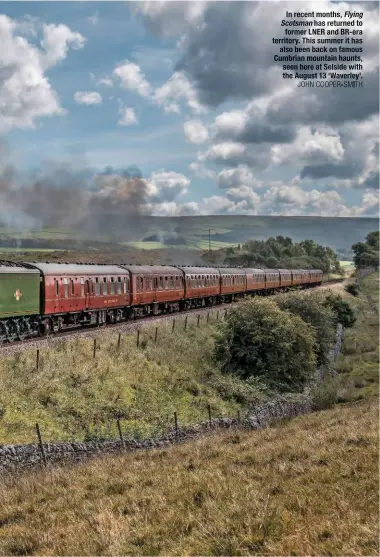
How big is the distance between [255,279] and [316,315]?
21.6 metres

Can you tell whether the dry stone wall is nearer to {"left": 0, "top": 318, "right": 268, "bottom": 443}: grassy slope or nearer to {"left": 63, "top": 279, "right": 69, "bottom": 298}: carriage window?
{"left": 0, "top": 318, "right": 268, "bottom": 443}: grassy slope

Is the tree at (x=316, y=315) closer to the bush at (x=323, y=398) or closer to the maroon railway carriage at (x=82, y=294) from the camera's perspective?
the bush at (x=323, y=398)

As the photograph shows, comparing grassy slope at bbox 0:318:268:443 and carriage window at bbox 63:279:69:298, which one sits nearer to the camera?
grassy slope at bbox 0:318:268:443

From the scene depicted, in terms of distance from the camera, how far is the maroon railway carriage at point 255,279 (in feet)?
199

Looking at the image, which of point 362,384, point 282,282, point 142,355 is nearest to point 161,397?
point 142,355

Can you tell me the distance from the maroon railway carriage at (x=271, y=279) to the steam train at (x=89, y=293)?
16220 mm

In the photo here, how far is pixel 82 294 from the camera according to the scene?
97.9 feet

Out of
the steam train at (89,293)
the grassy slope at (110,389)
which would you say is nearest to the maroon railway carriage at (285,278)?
the steam train at (89,293)

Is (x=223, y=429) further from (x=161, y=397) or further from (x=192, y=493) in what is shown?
(x=192, y=493)

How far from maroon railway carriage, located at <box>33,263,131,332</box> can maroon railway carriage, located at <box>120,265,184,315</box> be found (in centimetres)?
106

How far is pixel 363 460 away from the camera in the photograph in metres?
12.4

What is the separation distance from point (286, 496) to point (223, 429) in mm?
11051

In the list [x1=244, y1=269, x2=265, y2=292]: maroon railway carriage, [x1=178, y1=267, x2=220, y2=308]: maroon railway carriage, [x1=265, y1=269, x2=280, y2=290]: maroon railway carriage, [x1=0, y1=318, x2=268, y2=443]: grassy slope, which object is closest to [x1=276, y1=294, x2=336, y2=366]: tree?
[x1=178, y1=267, x2=220, y2=308]: maroon railway carriage

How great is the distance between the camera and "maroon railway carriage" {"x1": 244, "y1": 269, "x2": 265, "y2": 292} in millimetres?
60750
